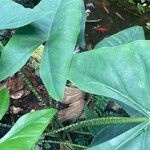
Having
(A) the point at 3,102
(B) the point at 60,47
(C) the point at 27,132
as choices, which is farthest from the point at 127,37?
(C) the point at 27,132

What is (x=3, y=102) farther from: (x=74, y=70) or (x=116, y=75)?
(x=116, y=75)

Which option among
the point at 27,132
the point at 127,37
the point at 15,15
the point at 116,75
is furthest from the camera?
the point at 127,37

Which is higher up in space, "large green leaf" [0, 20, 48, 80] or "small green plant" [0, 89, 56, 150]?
"large green leaf" [0, 20, 48, 80]

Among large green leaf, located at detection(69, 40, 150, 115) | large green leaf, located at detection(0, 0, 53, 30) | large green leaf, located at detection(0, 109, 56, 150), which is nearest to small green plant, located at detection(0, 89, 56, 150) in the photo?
large green leaf, located at detection(0, 109, 56, 150)

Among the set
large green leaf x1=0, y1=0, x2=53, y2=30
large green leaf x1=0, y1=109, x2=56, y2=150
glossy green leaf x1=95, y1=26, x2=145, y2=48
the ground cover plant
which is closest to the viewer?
large green leaf x1=0, y1=109, x2=56, y2=150

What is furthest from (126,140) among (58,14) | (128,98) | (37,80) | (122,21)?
(122,21)

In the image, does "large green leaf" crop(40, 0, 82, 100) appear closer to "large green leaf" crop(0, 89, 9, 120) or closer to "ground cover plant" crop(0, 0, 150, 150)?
"ground cover plant" crop(0, 0, 150, 150)
